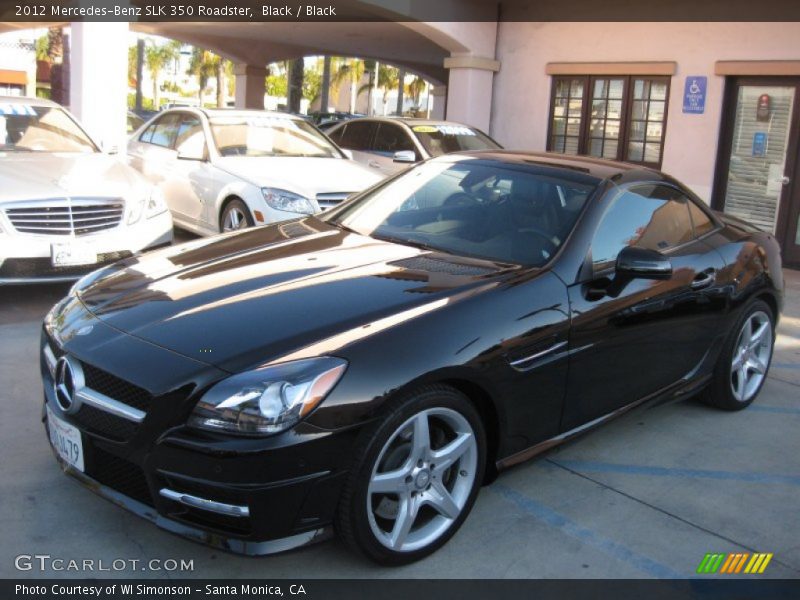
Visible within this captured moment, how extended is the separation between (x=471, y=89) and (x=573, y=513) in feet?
35.6

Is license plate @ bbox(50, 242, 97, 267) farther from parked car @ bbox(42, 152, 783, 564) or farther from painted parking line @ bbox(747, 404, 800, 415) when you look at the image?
painted parking line @ bbox(747, 404, 800, 415)

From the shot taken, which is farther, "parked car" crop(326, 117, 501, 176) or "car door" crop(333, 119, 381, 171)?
"car door" crop(333, 119, 381, 171)

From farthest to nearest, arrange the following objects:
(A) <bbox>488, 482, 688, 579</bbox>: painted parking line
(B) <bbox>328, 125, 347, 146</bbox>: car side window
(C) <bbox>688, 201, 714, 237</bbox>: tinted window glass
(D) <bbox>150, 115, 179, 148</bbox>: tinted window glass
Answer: (B) <bbox>328, 125, 347, 146</bbox>: car side window, (D) <bbox>150, 115, 179, 148</bbox>: tinted window glass, (C) <bbox>688, 201, 714, 237</bbox>: tinted window glass, (A) <bbox>488, 482, 688, 579</bbox>: painted parking line

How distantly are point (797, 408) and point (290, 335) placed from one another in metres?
3.66

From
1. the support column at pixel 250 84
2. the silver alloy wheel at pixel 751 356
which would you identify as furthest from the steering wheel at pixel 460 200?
the support column at pixel 250 84

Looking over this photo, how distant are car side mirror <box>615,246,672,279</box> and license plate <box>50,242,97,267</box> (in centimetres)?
405

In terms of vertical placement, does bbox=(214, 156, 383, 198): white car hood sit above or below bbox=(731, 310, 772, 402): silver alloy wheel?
above

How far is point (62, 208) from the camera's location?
20.4 ft

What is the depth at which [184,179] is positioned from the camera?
875 centimetres

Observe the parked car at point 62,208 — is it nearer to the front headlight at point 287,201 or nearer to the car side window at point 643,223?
the front headlight at point 287,201

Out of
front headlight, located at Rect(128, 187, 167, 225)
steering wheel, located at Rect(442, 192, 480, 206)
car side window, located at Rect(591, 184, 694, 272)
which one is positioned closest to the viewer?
car side window, located at Rect(591, 184, 694, 272)

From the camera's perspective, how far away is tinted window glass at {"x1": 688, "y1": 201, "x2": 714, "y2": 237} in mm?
4738

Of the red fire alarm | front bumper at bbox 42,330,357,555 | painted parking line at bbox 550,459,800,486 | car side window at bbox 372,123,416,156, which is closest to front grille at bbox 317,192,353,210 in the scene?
car side window at bbox 372,123,416,156
